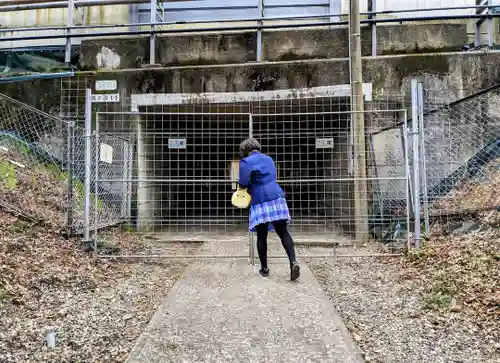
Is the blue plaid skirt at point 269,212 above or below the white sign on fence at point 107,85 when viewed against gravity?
below

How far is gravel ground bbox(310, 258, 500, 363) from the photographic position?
9.77 feet

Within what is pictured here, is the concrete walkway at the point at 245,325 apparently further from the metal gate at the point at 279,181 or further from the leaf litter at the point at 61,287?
the metal gate at the point at 279,181

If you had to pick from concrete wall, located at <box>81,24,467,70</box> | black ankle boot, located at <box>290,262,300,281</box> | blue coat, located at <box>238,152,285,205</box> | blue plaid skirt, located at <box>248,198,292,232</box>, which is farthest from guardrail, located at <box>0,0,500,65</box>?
black ankle boot, located at <box>290,262,300,281</box>

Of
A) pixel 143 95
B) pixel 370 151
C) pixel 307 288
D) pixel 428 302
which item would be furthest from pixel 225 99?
pixel 428 302

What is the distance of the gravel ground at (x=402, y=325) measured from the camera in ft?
9.77

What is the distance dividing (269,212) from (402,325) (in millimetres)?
1676

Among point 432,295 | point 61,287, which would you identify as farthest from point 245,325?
point 61,287

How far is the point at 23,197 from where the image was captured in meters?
6.21

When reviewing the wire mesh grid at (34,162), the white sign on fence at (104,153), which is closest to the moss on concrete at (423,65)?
the white sign on fence at (104,153)

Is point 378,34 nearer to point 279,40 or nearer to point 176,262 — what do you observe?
point 279,40

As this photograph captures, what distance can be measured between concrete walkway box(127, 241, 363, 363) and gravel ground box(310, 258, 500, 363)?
194 mm

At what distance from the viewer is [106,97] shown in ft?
24.8

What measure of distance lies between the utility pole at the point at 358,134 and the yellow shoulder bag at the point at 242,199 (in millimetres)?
2073

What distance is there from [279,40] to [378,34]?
182cm
